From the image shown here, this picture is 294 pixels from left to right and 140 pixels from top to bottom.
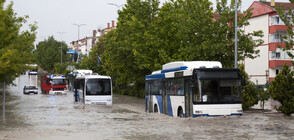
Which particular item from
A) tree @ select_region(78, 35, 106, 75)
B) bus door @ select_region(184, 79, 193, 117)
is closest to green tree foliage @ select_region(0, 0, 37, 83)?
bus door @ select_region(184, 79, 193, 117)

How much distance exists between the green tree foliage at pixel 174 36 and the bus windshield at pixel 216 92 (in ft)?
38.6

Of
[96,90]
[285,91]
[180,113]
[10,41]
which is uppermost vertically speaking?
[10,41]

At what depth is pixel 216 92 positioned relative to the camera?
1788 centimetres

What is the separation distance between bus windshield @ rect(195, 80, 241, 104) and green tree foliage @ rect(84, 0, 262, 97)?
11.8m

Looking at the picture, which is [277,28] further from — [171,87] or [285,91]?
[171,87]

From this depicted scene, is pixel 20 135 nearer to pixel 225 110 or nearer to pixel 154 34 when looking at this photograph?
pixel 225 110

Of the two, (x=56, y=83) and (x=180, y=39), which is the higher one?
(x=180, y=39)

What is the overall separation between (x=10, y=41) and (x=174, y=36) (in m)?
14.4

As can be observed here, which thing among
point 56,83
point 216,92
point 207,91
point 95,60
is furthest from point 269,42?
point 207,91

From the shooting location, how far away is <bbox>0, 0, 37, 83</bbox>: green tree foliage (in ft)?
79.3

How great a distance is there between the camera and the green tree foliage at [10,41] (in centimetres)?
2417

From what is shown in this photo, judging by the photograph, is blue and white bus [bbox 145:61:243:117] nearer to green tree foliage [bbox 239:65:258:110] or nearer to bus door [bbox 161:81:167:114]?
bus door [bbox 161:81:167:114]

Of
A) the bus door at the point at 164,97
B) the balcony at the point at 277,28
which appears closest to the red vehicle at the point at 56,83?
the balcony at the point at 277,28

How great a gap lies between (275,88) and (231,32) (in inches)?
420
